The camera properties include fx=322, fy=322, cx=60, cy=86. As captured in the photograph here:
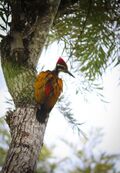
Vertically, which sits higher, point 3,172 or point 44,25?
point 44,25

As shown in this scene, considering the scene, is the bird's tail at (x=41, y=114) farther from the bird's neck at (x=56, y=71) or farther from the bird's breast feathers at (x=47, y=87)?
Answer: the bird's neck at (x=56, y=71)

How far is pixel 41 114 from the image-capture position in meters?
2.84

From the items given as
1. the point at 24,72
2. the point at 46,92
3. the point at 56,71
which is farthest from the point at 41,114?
the point at 24,72

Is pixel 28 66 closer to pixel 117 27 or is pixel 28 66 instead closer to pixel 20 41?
pixel 20 41

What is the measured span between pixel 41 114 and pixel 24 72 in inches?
22.1

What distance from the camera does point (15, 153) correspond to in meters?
2.56

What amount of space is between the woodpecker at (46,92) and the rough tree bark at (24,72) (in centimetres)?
7

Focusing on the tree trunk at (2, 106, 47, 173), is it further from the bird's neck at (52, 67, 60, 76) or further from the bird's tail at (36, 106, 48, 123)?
the bird's neck at (52, 67, 60, 76)

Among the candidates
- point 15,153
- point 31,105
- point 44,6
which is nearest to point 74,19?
point 44,6

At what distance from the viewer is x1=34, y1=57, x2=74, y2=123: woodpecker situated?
9.10 ft

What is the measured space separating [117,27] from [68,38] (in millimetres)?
963

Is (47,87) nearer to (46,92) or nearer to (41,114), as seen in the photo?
(46,92)

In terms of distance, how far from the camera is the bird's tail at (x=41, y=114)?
2.79 m

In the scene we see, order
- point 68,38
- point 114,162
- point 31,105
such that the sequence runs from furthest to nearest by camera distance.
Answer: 1. point 68,38
2. point 31,105
3. point 114,162
